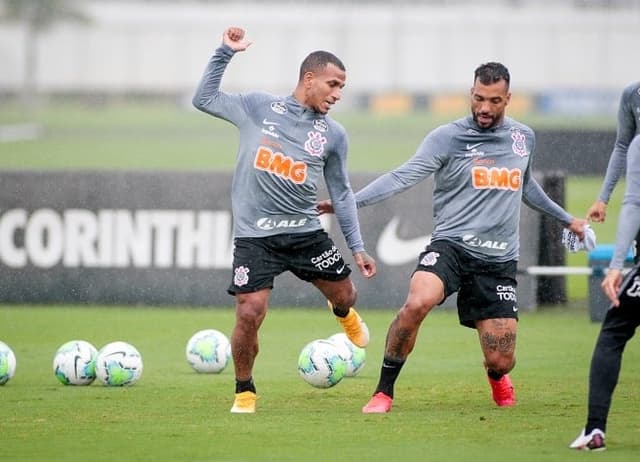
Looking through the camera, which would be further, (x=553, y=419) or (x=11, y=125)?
(x=11, y=125)

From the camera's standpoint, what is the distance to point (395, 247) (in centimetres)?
1739

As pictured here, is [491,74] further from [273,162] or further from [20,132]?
[20,132]

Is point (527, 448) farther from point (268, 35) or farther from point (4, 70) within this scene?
point (4, 70)

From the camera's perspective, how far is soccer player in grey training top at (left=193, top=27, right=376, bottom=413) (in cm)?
1009

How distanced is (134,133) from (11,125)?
9.00 m

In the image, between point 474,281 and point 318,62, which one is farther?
point 474,281

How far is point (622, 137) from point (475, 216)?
Answer: 1.75m

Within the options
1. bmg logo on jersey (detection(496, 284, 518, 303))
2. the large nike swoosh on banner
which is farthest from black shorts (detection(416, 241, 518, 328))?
the large nike swoosh on banner

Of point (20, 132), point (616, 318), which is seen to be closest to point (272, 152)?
point (616, 318)

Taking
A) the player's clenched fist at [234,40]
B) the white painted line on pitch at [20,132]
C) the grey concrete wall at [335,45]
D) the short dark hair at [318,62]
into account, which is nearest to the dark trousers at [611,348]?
the short dark hair at [318,62]

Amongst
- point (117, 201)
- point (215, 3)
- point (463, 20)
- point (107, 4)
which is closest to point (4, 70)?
point (107, 4)

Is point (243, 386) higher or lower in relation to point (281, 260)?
lower

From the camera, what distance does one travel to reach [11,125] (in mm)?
63844

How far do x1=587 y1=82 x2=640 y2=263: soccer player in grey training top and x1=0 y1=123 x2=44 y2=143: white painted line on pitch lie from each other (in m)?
44.0
